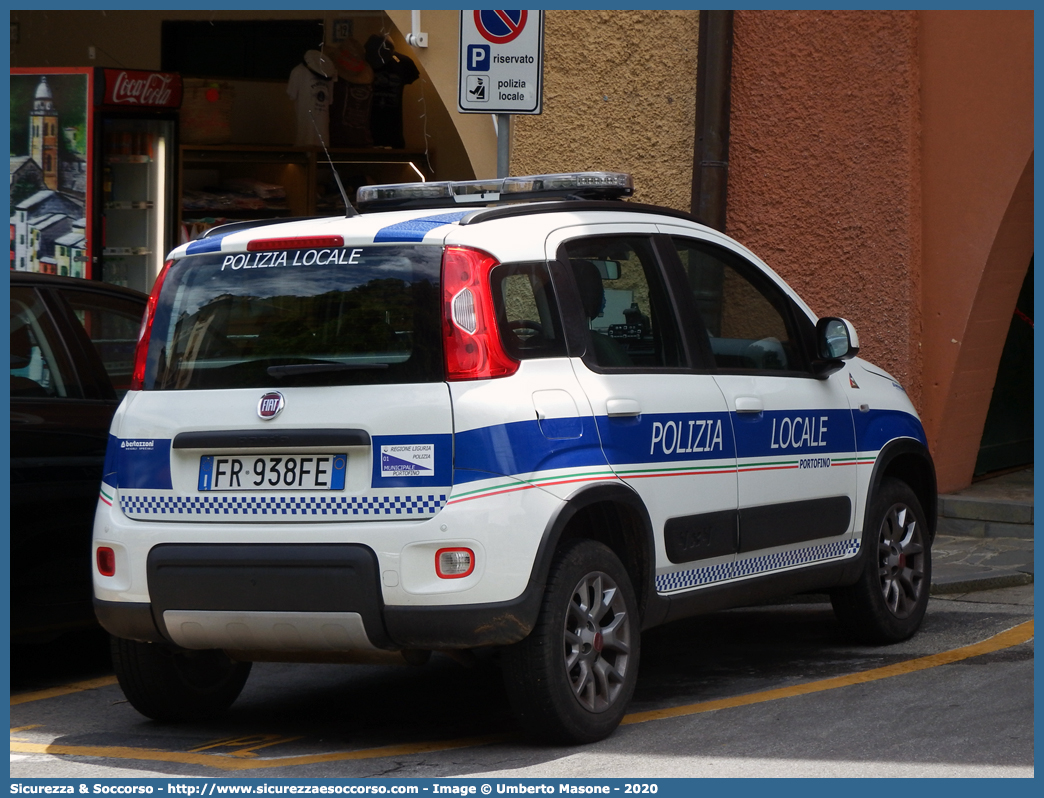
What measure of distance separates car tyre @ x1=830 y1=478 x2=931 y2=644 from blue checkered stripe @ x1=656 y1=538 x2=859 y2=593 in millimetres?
202

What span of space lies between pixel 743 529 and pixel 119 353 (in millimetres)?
2919

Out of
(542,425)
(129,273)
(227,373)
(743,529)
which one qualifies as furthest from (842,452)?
(129,273)

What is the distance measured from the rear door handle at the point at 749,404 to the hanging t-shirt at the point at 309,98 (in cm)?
824

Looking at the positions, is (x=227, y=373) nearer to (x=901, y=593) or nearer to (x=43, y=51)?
(x=901, y=593)

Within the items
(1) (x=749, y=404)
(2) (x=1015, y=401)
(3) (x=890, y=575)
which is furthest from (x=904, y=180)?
(1) (x=749, y=404)

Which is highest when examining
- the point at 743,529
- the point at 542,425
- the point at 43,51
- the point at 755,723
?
the point at 43,51

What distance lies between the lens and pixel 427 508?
4.75 metres

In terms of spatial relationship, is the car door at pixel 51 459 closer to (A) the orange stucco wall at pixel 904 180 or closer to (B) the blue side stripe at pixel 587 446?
(B) the blue side stripe at pixel 587 446

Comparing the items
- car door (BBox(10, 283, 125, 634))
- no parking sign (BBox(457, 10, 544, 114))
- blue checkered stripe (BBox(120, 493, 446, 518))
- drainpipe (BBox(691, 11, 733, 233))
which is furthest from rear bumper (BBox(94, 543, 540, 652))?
drainpipe (BBox(691, 11, 733, 233))

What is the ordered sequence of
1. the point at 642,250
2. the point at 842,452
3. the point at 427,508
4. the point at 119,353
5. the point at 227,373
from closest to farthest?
the point at 427,508 < the point at 227,373 < the point at 642,250 < the point at 842,452 < the point at 119,353

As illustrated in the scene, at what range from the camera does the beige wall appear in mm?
10195

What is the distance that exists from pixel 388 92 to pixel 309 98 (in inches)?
28.1

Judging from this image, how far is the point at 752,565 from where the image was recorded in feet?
19.2

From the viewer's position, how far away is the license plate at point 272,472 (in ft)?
15.9
